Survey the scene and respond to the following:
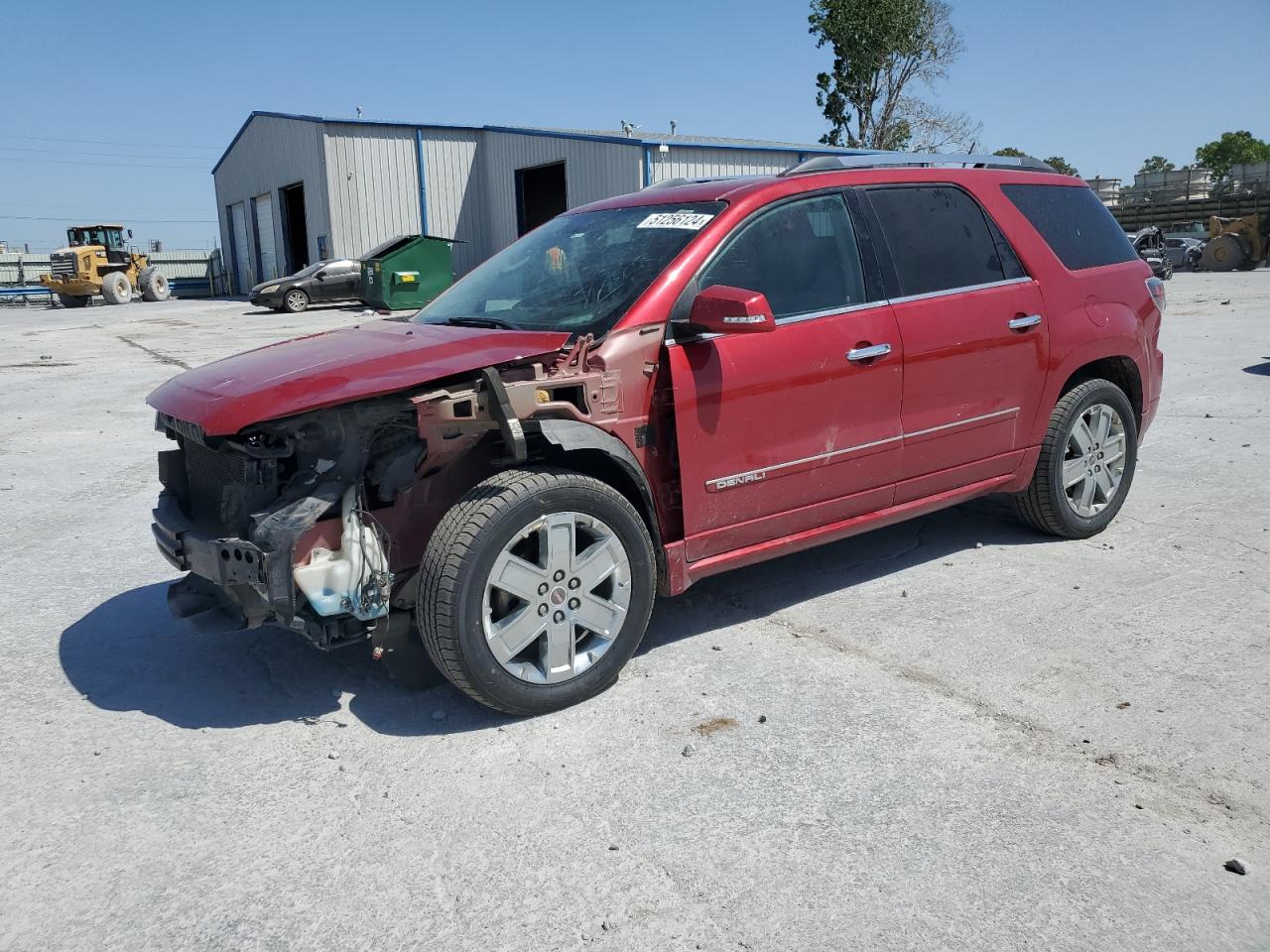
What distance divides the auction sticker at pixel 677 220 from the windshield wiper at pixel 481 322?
0.70m

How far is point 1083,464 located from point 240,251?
4074 centimetres

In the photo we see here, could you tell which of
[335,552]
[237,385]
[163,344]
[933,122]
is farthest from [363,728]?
[933,122]

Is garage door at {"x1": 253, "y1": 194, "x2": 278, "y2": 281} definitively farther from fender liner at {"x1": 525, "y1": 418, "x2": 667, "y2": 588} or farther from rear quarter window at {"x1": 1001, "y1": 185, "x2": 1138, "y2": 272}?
fender liner at {"x1": 525, "y1": 418, "x2": 667, "y2": 588}

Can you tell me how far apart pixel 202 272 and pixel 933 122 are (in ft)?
110

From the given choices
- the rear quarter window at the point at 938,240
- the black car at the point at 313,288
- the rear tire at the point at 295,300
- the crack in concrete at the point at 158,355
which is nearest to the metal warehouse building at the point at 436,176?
the black car at the point at 313,288

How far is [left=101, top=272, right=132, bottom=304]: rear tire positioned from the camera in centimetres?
3484

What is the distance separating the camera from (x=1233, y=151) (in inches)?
3684

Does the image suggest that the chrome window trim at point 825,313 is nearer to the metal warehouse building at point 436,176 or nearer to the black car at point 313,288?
Result: the metal warehouse building at point 436,176

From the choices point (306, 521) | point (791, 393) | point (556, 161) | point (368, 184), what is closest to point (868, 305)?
point (791, 393)

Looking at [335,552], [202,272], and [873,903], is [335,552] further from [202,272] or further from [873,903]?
[202,272]

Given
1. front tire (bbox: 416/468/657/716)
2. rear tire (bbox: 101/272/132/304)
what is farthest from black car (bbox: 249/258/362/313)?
front tire (bbox: 416/468/657/716)

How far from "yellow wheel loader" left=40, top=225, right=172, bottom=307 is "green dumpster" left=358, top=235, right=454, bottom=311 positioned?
15.3 meters

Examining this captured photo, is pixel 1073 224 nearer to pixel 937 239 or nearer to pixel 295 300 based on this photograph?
pixel 937 239

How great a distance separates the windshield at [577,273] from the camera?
3.78 metres
